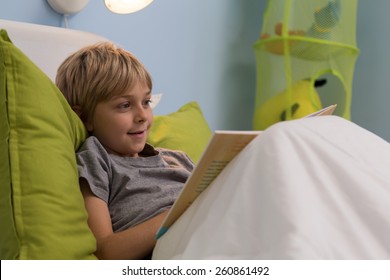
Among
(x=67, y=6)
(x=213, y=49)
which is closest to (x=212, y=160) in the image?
(x=67, y=6)

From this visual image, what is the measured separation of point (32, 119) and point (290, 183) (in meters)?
0.44

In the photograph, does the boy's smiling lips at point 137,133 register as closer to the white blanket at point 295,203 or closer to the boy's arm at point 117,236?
the boy's arm at point 117,236

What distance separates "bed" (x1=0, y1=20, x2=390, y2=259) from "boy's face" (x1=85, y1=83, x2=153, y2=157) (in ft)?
0.31

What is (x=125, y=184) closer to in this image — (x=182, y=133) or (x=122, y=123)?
(x=122, y=123)

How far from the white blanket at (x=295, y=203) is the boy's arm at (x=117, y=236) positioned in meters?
0.15

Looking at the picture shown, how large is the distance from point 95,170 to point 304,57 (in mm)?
1289

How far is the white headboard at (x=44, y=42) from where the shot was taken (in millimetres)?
1413

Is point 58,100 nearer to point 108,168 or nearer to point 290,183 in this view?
point 108,168

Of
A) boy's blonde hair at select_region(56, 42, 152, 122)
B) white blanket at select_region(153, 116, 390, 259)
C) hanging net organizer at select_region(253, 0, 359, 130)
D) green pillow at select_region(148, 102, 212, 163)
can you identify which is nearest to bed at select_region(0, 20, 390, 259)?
white blanket at select_region(153, 116, 390, 259)

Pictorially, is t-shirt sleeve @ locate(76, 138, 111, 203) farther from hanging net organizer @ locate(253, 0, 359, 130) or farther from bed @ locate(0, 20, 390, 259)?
hanging net organizer @ locate(253, 0, 359, 130)

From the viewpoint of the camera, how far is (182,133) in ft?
4.99
